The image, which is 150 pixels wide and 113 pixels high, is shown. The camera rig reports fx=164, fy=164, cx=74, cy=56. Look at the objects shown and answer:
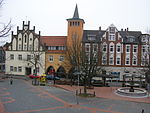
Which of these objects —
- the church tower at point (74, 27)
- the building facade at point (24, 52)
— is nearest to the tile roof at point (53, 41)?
the building facade at point (24, 52)

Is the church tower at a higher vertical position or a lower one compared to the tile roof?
higher

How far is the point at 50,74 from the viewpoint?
4334 cm

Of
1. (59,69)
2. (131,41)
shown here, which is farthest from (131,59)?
(59,69)

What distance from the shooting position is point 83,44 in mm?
40938

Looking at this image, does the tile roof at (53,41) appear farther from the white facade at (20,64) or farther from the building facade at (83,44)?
the white facade at (20,64)

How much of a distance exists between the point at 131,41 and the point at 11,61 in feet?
107

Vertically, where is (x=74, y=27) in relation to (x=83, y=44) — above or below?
above

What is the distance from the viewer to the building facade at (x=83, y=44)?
39.9 metres

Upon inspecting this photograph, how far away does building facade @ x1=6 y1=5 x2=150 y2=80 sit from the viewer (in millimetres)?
39875

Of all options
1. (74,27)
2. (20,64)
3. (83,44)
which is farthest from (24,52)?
(83,44)

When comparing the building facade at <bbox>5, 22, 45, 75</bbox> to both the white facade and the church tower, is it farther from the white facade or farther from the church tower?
the church tower

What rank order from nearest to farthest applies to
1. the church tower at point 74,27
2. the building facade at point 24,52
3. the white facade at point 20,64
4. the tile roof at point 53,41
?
the church tower at point 74,27 < the building facade at point 24,52 < the white facade at point 20,64 < the tile roof at point 53,41

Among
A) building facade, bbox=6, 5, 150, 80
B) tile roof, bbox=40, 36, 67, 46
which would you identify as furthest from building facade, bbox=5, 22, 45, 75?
tile roof, bbox=40, 36, 67, 46

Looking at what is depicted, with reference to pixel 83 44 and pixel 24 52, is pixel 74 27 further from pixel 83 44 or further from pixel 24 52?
pixel 24 52
